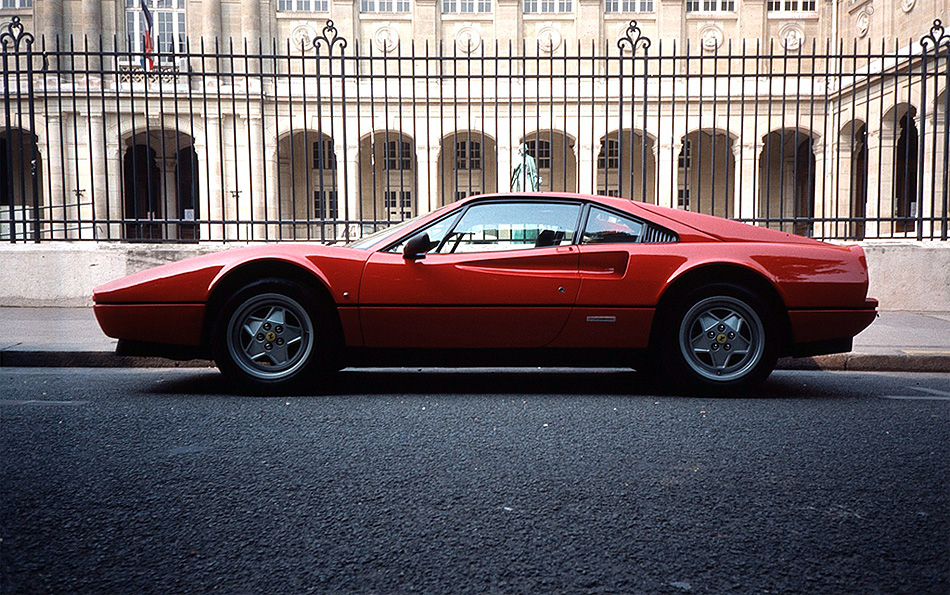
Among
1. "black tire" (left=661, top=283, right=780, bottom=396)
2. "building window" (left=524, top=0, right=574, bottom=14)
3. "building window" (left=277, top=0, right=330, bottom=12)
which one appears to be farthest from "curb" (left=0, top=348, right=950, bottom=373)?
"building window" (left=524, top=0, right=574, bottom=14)

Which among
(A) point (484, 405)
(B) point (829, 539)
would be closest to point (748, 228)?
(A) point (484, 405)

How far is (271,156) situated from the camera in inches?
1361

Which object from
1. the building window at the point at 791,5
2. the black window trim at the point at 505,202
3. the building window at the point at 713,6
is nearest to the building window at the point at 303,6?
the building window at the point at 713,6

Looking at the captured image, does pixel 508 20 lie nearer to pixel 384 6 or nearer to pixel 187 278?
pixel 384 6

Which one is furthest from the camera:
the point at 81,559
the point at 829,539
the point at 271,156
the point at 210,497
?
the point at 271,156

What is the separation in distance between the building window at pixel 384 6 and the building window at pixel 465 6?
2010 mm

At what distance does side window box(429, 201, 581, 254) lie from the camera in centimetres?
509

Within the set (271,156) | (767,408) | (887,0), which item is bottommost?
(767,408)

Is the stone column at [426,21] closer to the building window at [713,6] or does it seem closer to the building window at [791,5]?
the building window at [713,6]

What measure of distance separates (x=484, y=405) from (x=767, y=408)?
1.55 metres

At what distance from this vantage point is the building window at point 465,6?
41.0 m

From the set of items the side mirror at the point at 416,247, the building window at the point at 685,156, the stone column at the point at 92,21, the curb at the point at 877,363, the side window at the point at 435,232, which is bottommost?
the curb at the point at 877,363

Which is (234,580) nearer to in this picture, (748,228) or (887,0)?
(748,228)

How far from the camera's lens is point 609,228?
5156mm
